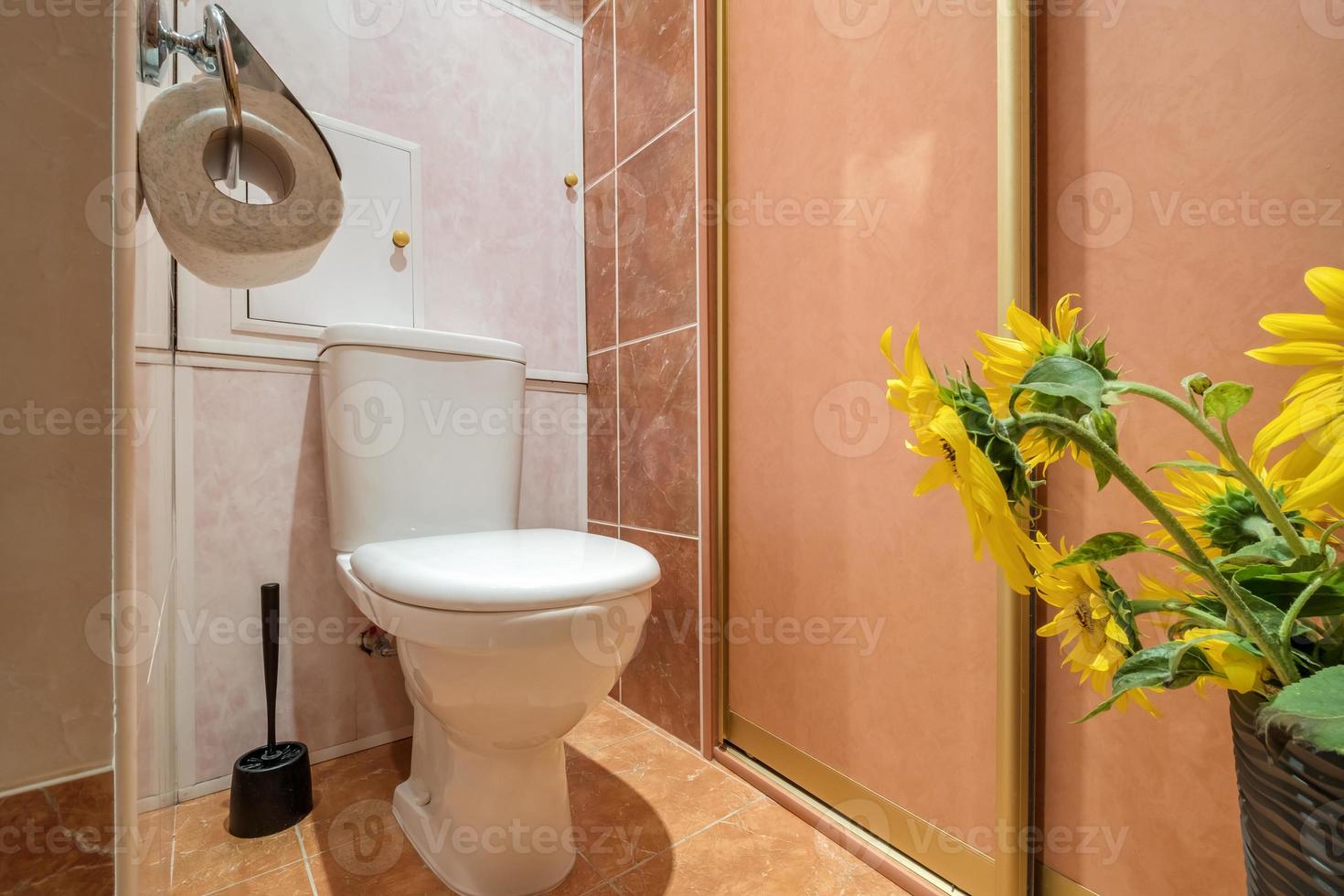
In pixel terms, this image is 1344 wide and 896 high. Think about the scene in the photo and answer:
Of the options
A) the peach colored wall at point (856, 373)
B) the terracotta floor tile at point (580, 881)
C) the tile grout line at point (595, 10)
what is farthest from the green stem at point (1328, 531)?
the tile grout line at point (595, 10)

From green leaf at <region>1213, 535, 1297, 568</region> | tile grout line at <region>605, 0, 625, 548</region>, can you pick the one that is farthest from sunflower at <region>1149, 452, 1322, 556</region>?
tile grout line at <region>605, 0, 625, 548</region>

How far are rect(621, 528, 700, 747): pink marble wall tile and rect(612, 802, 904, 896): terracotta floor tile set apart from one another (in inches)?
10.8

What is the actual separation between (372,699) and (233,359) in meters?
0.73

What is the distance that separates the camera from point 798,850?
3.13 ft

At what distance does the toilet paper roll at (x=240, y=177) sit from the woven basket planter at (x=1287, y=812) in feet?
2.26

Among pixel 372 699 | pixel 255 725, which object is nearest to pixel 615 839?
pixel 372 699

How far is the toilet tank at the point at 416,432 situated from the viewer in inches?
44.7

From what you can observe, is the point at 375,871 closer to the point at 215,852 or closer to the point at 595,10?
the point at 215,852

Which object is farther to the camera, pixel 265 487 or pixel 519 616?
pixel 265 487

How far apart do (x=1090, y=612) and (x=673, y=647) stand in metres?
1.02

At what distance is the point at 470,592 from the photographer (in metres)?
0.71

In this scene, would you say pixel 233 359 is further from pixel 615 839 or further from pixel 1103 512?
pixel 1103 512

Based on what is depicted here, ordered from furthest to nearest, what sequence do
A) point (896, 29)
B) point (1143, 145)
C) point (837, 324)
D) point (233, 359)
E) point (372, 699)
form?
point (372, 699)
point (233, 359)
point (837, 324)
point (896, 29)
point (1143, 145)

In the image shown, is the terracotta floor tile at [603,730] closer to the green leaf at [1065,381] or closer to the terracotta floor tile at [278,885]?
the terracotta floor tile at [278,885]
